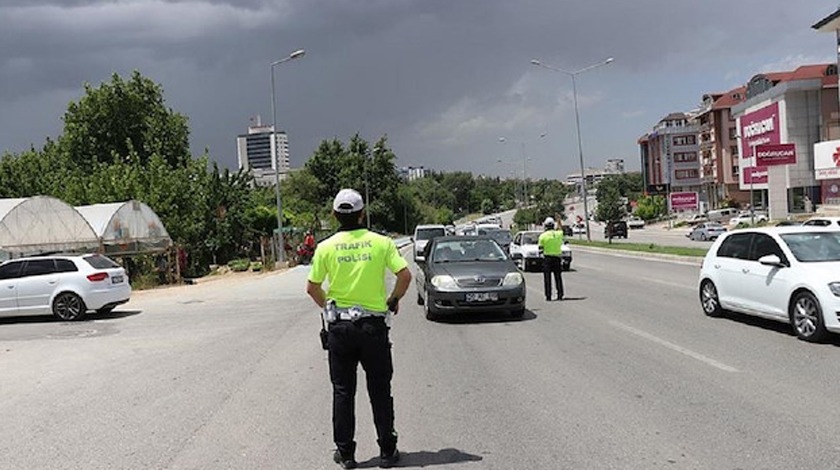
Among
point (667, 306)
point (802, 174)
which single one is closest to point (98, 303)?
point (667, 306)

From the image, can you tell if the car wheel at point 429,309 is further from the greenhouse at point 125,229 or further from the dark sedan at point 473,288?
the greenhouse at point 125,229

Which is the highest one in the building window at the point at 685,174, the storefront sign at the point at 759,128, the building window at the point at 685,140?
the building window at the point at 685,140

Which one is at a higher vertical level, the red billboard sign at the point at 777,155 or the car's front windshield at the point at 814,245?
the red billboard sign at the point at 777,155

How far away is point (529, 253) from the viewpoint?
28297mm

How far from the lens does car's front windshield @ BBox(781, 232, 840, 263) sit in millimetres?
10719

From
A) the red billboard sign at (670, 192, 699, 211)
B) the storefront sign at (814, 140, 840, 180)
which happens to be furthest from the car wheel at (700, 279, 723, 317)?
the red billboard sign at (670, 192, 699, 211)

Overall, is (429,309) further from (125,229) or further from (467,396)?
(125,229)

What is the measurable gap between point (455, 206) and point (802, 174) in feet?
356

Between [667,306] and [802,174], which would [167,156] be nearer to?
[667,306]

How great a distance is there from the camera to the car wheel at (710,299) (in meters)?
12.8

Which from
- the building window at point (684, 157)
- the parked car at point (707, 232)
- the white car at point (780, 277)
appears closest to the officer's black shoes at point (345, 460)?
the white car at point (780, 277)

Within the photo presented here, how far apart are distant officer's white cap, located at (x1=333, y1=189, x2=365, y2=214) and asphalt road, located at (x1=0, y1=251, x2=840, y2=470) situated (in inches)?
72.4

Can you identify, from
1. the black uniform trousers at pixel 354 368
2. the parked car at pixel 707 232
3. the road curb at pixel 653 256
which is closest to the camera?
the black uniform trousers at pixel 354 368

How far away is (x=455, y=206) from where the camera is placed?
177 metres
